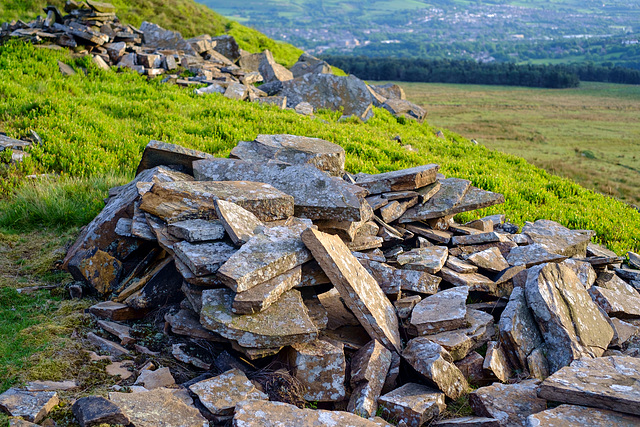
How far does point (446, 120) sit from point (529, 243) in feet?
134

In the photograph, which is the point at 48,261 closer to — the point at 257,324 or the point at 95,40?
the point at 257,324

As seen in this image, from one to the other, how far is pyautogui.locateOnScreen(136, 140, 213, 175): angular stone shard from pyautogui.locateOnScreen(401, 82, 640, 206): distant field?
18179 mm

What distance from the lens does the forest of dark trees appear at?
288 ft

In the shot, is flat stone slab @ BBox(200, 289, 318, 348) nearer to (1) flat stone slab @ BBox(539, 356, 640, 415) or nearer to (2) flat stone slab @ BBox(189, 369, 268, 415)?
(2) flat stone slab @ BBox(189, 369, 268, 415)

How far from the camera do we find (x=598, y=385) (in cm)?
392

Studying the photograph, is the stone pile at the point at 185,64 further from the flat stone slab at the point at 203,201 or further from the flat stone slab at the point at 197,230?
the flat stone slab at the point at 197,230

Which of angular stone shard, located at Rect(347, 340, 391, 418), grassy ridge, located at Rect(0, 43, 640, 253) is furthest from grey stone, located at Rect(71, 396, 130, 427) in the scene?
grassy ridge, located at Rect(0, 43, 640, 253)

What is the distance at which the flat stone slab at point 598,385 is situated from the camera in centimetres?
371

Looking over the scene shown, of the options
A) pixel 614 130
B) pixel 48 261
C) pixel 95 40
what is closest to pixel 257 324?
pixel 48 261

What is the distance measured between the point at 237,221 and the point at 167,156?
295 centimetres

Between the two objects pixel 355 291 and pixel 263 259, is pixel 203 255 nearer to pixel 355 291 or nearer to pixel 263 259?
pixel 263 259

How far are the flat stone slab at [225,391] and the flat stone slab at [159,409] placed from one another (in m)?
0.12

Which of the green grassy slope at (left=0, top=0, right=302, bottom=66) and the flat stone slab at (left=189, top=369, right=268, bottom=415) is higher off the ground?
the green grassy slope at (left=0, top=0, right=302, bottom=66)

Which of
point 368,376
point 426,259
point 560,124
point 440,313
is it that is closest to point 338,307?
point 440,313
